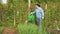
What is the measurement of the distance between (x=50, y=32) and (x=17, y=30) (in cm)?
147

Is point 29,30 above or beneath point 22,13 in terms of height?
beneath

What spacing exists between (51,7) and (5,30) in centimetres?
435

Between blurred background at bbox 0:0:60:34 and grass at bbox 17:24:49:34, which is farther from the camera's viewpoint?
blurred background at bbox 0:0:60:34

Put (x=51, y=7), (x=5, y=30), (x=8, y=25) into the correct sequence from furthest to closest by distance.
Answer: (x=51, y=7) → (x=8, y=25) → (x=5, y=30)

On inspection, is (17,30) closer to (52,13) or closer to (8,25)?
(8,25)

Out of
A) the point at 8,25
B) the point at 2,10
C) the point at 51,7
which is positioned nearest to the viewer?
the point at 8,25

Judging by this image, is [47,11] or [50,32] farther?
[47,11]

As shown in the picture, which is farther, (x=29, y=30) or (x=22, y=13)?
(x=22, y=13)

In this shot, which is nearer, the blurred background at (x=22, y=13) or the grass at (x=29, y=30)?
the grass at (x=29, y=30)

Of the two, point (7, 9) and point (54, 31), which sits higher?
point (7, 9)

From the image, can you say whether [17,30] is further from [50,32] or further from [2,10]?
[2,10]

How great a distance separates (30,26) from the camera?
10391 millimetres

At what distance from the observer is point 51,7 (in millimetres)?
13781

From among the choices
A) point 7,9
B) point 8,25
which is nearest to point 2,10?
point 7,9
